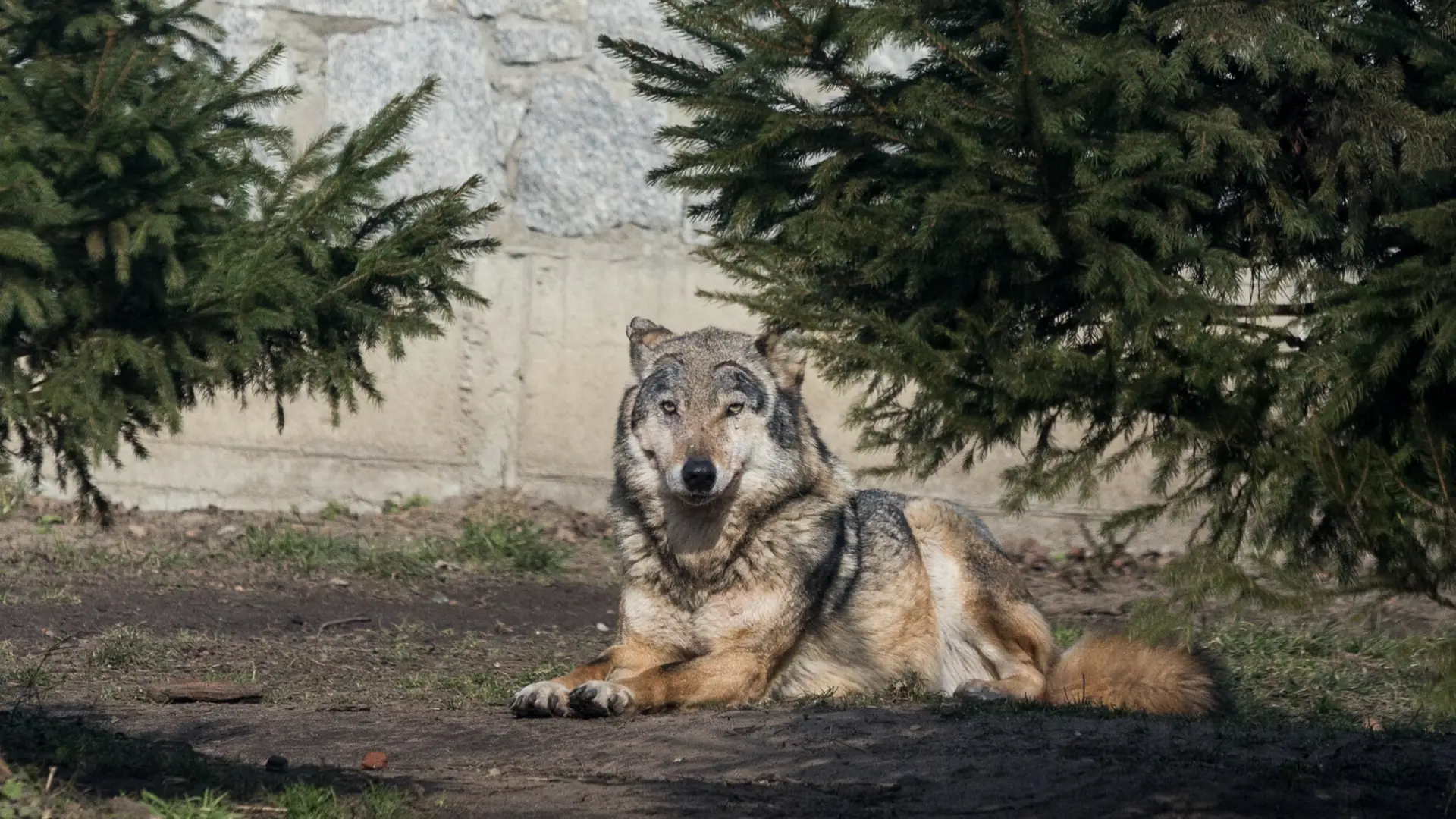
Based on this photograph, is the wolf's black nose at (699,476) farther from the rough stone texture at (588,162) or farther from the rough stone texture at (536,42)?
the rough stone texture at (536,42)

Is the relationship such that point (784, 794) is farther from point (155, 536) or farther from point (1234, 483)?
point (155, 536)

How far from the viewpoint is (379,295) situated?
7.75m

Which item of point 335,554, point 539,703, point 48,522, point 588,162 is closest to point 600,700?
point 539,703

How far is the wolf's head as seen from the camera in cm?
610

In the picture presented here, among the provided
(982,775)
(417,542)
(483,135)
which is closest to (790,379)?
(982,775)

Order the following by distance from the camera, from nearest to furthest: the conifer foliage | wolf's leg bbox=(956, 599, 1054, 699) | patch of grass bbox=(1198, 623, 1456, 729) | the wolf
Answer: the conifer foliage < the wolf < patch of grass bbox=(1198, 623, 1456, 729) < wolf's leg bbox=(956, 599, 1054, 699)

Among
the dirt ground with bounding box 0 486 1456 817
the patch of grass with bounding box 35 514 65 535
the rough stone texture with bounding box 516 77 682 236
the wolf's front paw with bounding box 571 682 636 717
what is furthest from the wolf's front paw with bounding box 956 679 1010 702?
the patch of grass with bounding box 35 514 65 535

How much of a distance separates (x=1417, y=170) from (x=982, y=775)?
2333 mm

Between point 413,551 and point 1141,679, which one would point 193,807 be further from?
point 413,551

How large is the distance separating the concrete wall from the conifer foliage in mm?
5091

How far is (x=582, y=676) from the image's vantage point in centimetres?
597

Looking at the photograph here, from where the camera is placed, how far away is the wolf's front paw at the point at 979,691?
21.5 ft

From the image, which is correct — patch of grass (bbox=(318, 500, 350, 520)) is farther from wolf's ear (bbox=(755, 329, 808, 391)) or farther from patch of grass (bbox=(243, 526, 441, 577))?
wolf's ear (bbox=(755, 329, 808, 391))

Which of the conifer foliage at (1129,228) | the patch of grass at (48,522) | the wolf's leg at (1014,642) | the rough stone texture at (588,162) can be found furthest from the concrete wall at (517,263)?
the conifer foliage at (1129,228)
